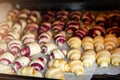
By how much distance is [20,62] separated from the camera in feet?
4.66

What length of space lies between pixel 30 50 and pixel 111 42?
0.45 meters

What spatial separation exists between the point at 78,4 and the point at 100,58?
680 mm

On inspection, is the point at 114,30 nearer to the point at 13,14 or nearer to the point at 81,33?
the point at 81,33

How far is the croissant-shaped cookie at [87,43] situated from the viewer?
60.1 inches

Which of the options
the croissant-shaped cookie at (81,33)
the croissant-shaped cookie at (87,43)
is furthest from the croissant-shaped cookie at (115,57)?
the croissant-shaped cookie at (81,33)

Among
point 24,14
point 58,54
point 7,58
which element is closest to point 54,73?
point 58,54

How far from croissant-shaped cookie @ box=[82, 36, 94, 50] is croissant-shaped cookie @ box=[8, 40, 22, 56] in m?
0.37

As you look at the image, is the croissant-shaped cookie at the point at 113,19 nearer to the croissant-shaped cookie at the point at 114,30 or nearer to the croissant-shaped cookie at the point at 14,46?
the croissant-shaped cookie at the point at 114,30

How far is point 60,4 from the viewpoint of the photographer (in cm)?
199

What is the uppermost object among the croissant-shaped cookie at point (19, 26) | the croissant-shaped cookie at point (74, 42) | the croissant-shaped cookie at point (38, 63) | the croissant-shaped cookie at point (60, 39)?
the croissant-shaped cookie at point (19, 26)

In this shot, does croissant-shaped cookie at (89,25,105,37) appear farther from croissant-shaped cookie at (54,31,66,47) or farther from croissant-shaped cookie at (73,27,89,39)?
croissant-shaped cookie at (54,31,66,47)

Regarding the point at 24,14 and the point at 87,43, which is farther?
the point at 24,14

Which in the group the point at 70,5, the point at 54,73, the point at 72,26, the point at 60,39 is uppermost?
the point at 70,5

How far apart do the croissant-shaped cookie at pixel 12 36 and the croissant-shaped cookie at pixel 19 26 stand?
69 millimetres
